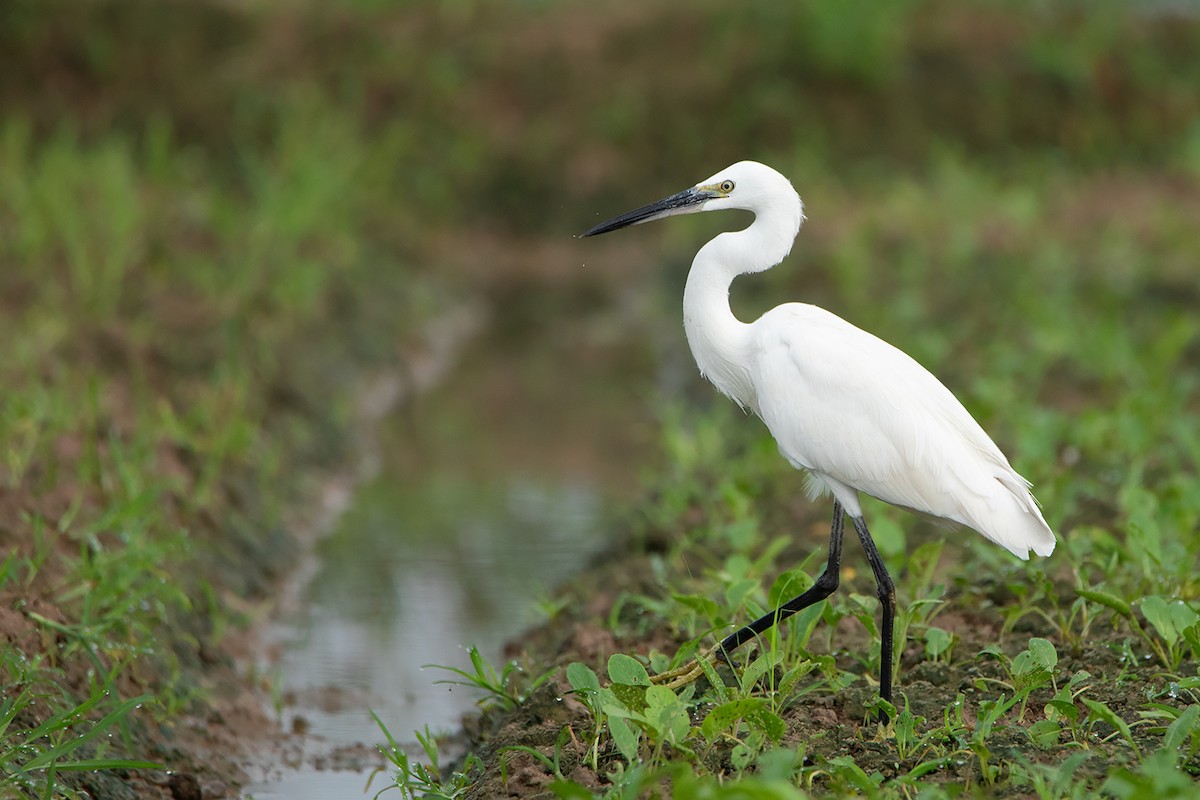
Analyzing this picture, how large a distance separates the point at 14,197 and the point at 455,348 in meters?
3.51

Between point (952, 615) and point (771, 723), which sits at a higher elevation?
point (771, 723)

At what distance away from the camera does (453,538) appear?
688 centimetres

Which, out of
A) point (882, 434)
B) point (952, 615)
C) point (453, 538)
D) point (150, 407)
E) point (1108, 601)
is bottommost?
point (453, 538)

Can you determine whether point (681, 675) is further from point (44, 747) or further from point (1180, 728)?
point (44, 747)

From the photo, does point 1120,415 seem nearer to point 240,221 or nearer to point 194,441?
point 194,441

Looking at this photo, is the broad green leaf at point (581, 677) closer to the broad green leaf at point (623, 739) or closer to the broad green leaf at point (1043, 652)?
the broad green leaf at point (623, 739)

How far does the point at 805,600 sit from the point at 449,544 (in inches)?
120

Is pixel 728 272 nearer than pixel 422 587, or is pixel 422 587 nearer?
pixel 728 272

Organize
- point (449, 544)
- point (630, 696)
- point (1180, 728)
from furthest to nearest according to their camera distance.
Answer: point (449, 544), point (630, 696), point (1180, 728)

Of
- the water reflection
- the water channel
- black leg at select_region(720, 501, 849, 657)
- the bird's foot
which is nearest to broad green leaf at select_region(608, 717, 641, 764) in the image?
the bird's foot

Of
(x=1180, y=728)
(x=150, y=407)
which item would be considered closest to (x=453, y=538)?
(x=150, y=407)

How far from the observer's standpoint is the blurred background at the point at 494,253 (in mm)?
6141

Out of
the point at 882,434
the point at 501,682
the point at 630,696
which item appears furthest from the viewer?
the point at 501,682

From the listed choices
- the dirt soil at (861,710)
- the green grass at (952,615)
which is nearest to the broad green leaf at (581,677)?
the green grass at (952,615)
